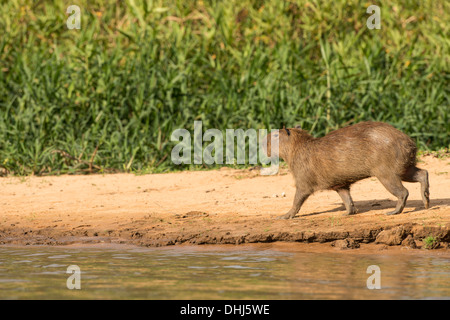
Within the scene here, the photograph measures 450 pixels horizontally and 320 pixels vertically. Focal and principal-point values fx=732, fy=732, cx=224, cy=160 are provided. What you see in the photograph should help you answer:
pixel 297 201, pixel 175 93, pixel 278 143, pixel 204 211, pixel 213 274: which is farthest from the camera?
pixel 175 93

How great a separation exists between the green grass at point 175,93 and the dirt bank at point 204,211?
894 mm

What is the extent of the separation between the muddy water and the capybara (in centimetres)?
103

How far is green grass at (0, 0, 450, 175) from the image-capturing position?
1098 cm

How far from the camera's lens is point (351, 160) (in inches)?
283

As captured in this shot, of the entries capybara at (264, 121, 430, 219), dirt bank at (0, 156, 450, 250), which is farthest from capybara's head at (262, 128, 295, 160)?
dirt bank at (0, 156, 450, 250)

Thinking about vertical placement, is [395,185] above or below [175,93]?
below

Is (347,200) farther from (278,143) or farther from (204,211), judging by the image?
(204,211)

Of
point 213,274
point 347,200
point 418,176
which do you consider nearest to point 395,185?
point 418,176

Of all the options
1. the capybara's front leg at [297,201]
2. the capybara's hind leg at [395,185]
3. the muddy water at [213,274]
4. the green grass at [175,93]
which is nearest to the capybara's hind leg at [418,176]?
the capybara's hind leg at [395,185]

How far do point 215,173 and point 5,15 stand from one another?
5.71m

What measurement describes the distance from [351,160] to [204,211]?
6.13 feet

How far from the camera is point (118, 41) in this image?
11.9 meters

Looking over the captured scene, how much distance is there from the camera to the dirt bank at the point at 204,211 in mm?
6941
